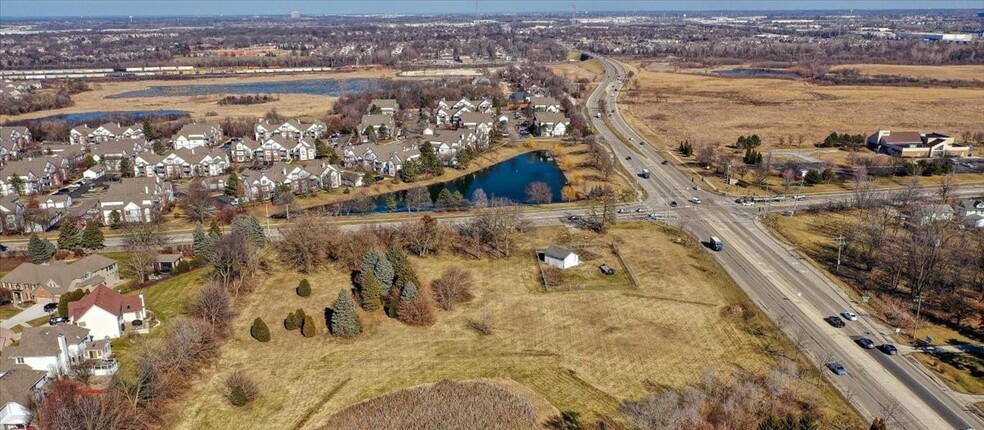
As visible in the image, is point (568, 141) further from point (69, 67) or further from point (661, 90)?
point (69, 67)

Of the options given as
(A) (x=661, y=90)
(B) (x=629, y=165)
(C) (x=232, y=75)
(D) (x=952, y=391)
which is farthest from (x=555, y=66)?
(D) (x=952, y=391)

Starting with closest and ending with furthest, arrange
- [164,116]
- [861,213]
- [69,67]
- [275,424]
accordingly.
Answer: [275,424] < [861,213] < [164,116] < [69,67]

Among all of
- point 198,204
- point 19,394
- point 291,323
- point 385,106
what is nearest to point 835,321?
point 291,323

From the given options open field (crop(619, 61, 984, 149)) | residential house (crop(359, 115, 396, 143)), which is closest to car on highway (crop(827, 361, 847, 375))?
open field (crop(619, 61, 984, 149))

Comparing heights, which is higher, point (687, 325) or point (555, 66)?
point (555, 66)

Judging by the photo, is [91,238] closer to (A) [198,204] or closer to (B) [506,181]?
(A) [198,204]

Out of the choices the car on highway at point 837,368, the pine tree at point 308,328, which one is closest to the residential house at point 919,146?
the car on highway at point 837,368
